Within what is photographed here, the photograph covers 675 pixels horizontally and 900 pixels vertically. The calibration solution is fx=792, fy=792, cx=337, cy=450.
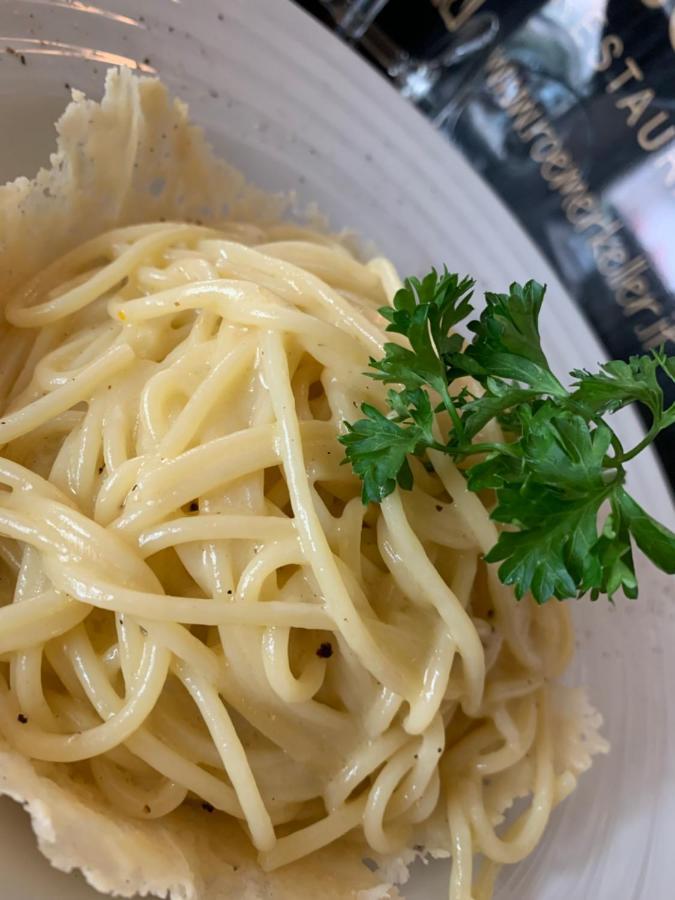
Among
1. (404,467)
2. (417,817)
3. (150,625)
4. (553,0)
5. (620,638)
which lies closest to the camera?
(150,625)

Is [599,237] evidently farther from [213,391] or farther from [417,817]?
[417,817]

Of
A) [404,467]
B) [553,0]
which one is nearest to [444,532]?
[404,467]

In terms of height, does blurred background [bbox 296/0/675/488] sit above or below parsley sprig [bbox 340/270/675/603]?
above

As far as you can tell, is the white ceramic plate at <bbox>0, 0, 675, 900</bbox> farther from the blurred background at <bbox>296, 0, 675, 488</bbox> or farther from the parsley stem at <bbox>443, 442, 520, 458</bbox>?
the parsley stem at <bbox>443, 442, 520, 458</bbox>

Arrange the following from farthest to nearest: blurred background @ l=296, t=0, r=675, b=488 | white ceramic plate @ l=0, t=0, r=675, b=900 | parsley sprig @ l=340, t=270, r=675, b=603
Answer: blurred background @ l=296, t=0, r=675, b=488 < white ceramic plate @ l=0, t=0, r=675, b=900 < parsley sprig @ l=340, t=270, r=675, b=603

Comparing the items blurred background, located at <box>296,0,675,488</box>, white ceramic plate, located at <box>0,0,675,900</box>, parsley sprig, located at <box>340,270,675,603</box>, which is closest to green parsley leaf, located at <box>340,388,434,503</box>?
parsley sprig, located at <box>340,270,675,603</box>
